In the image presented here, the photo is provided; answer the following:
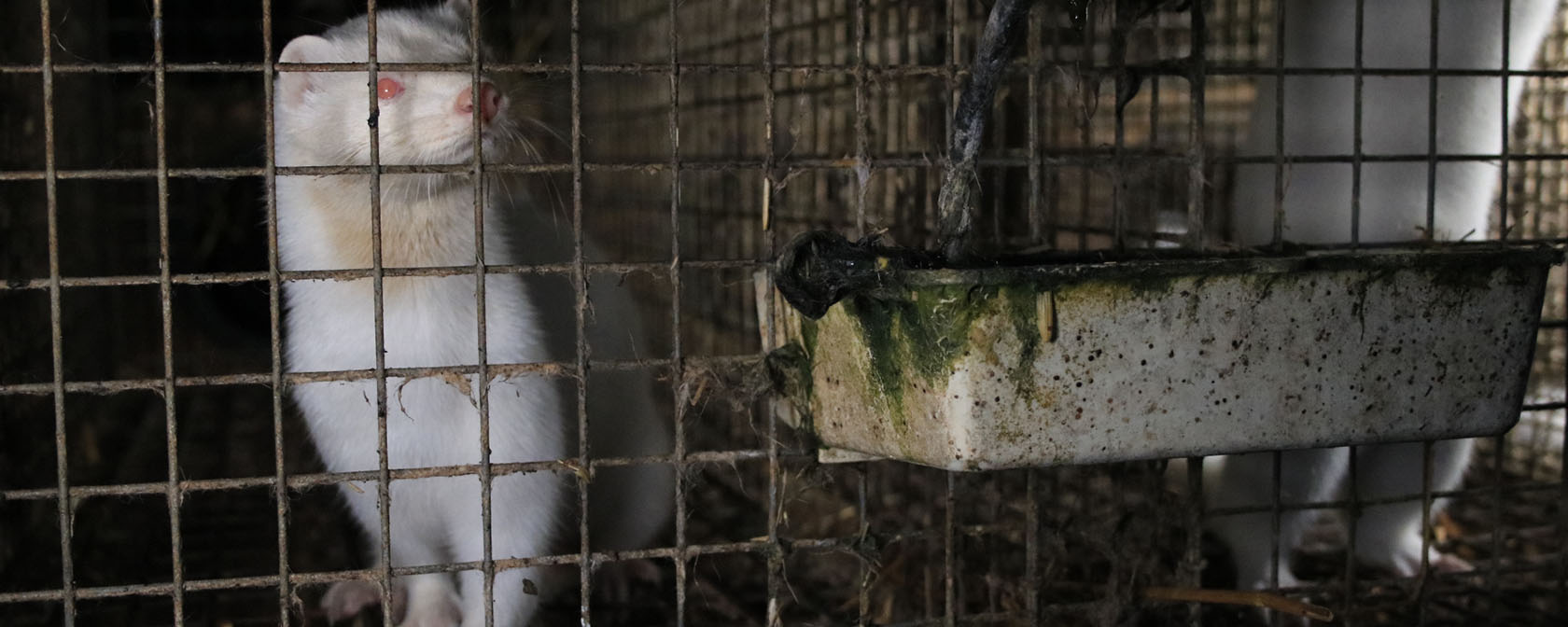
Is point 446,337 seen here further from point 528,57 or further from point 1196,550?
point 528,57

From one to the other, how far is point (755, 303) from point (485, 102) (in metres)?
0.81

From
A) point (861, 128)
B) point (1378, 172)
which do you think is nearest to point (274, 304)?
point (861, 128)

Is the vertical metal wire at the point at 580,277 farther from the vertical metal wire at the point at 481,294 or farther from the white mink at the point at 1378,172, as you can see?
the white mink at the point at 1378,172

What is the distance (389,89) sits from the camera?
1917 mm

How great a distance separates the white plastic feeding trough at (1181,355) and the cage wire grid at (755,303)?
0.33 metres

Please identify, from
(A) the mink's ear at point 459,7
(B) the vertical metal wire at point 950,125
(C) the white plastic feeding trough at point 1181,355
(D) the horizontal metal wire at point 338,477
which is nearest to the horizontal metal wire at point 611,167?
(B) the vertical metal wire at point 950,125

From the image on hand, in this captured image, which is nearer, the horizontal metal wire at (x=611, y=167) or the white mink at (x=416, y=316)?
the horizontal metal wire at (x=611, y=167)

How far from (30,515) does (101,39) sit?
6.47 feet


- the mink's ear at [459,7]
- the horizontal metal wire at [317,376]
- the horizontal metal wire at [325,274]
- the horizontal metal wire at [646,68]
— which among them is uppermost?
the mink's ear at [459,7]

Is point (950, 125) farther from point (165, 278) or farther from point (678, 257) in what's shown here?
point (165, 278)

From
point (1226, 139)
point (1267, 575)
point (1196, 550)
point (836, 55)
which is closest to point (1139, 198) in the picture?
point (1226, 139)

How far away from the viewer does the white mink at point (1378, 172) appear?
273 cm

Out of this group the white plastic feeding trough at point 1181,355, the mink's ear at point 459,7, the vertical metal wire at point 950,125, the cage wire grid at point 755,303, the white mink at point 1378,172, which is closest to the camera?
the white plastic feeding trough at point 1181,355

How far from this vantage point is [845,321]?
1621 millimetres
